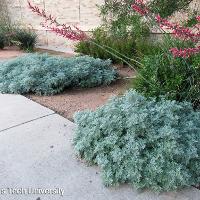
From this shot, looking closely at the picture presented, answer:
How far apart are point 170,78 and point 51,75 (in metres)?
2.00

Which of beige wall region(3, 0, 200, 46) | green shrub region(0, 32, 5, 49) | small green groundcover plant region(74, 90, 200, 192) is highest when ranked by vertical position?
small green groundcover plant region(74, 90, 200, 192)

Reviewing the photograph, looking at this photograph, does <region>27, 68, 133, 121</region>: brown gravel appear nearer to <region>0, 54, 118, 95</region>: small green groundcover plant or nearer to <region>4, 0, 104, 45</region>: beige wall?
<region>0, 54, 118, 95</region>: small green groundcover plant

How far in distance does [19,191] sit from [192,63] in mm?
2587

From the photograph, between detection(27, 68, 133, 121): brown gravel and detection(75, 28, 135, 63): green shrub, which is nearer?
detection(27, 68, 133, 121): brown gravel

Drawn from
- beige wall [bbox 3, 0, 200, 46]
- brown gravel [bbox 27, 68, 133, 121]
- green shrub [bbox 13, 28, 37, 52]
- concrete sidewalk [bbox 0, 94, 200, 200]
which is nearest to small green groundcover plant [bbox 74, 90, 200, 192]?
concrete sidewalk [bbox 0, 94, 200, 200]

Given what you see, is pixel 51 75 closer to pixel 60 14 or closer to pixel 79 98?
pixel 79 98

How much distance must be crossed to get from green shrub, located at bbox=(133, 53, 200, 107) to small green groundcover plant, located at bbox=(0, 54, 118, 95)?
122 centimetres

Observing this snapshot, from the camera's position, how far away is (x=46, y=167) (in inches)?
135

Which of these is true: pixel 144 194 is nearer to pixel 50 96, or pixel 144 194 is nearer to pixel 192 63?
pixel 192 63

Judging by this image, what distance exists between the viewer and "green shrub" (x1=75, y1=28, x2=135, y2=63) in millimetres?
7074

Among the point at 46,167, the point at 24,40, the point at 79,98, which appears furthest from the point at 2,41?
the point at 46,167

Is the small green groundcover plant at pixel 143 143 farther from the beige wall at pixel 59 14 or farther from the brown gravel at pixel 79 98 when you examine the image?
the beige wall at pixel 59 14

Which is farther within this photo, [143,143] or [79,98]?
[79,98]

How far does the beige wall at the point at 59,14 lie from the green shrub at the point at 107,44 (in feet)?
6.56
